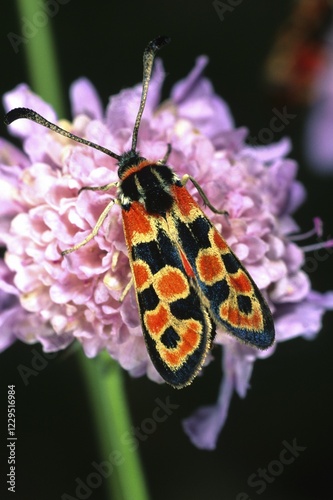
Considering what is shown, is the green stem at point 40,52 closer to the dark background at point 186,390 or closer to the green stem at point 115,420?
the dark background at point 186,390

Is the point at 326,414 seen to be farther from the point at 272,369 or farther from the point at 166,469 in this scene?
the point at 166,469

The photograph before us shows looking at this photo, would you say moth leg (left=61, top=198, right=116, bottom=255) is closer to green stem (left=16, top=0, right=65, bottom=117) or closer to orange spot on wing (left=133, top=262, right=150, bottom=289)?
orange spot on wing (left=133, top=262, right=150, bottom=289)

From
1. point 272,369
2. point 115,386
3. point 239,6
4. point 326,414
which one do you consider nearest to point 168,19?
point 239,6

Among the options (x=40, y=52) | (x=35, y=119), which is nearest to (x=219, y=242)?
(x=35, y=119)

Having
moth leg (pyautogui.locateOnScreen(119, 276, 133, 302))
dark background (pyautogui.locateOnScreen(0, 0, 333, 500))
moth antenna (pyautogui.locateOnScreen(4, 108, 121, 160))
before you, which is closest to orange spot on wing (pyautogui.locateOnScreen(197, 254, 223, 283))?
moth leg (pyautogui.locateOnScreen(119, 276, 133, 302))

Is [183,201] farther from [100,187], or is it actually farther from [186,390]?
[186,390]

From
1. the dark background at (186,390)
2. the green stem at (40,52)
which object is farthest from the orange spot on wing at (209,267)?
the dark background at (186,390)
